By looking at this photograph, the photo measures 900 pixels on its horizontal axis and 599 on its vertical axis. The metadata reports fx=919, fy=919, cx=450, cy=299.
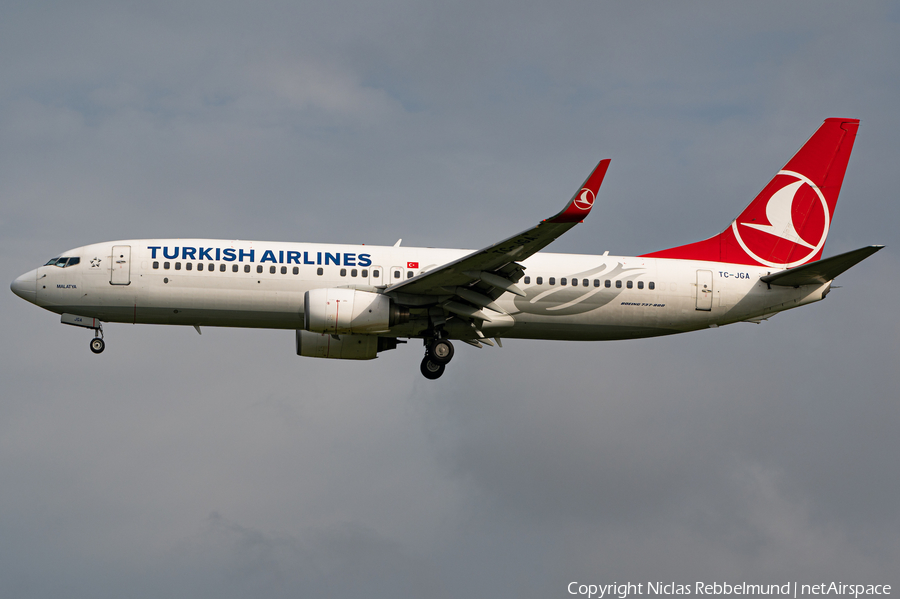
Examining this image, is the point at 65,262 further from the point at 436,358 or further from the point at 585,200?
the point at 585,200

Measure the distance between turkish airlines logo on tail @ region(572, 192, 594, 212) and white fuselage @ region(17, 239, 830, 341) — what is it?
23.0 ft

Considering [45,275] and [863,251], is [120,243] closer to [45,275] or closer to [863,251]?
[45,275]

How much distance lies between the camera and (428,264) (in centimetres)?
3288

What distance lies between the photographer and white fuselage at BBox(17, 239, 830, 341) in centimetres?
3166

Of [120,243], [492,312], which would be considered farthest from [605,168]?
[120,243]

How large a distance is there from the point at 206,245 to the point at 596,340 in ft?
47.4

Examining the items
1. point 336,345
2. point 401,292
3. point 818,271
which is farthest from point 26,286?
point 818,271

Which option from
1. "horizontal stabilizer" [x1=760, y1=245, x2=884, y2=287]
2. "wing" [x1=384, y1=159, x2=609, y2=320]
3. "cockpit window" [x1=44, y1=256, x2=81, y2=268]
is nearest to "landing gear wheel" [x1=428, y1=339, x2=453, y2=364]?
"wing" [x1=384, y1=159, x2=609, y2=320]

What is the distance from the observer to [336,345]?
112ft

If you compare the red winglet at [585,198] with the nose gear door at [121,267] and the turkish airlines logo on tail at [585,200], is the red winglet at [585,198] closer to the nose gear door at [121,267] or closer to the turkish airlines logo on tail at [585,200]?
the turkish airlines logo on tail at [585,200]

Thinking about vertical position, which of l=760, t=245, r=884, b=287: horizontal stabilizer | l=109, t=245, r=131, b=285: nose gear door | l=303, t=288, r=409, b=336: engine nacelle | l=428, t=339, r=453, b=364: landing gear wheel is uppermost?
l=109, t=245, r=131, b=285: nose gear door

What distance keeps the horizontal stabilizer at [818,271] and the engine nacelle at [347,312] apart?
1398 centimetres

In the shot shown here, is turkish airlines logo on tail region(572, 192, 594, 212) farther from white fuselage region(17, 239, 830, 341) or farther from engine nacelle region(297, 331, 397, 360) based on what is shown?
engine nacelle region(297, 331, 397, 360)

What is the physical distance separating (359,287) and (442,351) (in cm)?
367
